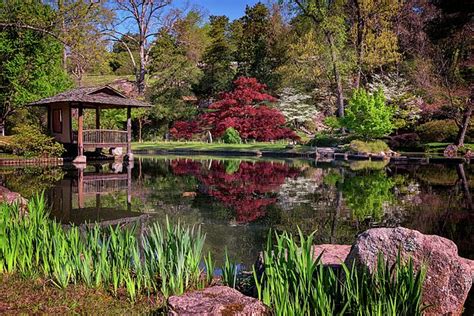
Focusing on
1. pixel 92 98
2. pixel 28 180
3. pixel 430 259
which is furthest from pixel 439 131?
pixel 430 259

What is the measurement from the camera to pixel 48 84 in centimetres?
2438

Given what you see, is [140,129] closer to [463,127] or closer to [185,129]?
[185,129]

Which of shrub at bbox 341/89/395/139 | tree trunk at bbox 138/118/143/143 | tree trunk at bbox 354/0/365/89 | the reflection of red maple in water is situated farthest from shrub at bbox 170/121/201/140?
the reflection of red maple in water

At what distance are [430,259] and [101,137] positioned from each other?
19988 millimetres

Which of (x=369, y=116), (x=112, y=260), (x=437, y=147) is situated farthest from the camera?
(x=437, y=147)

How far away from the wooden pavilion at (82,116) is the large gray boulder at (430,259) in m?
17.9

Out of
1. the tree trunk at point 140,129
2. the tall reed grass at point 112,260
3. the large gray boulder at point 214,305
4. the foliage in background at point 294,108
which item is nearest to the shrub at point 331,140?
the foliage in background at point 294,108

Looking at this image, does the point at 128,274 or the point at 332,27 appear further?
the point at 332,27

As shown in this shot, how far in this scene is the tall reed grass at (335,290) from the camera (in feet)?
9.48

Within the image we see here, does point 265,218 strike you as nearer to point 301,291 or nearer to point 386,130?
point 301,291

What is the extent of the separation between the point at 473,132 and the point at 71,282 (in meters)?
25.9

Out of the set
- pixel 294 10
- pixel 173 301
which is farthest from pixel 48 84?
pixel 173 301

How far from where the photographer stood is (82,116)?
2112cm

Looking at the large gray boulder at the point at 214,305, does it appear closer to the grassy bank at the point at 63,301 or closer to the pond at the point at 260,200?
the grassy bank at the point at 63,301
